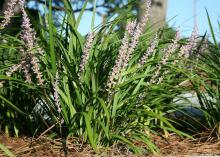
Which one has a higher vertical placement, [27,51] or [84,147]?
[27,51]

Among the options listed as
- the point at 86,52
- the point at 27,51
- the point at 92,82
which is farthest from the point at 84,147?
the point at 27,51

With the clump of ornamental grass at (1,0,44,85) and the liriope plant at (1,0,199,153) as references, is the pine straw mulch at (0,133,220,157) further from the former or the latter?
the clump of ornamental grass at (1,0,44,85)

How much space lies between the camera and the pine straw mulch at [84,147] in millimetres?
2915

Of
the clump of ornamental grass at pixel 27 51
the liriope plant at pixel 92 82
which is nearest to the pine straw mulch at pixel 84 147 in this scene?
the liriope plant at pixel 92 82

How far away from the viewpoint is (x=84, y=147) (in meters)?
2.98

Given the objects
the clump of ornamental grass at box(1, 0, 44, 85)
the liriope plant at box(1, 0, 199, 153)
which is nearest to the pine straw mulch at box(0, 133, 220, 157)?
the liriope plant at box(1, 0, 199, 153)

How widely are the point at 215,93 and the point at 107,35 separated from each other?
1180 millimetres

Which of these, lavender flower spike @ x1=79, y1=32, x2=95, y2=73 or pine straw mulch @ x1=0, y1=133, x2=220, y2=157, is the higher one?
lavender flower spike @ x1=79, y1=32, x2=95, y2=73

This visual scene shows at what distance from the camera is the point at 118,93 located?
311 cm

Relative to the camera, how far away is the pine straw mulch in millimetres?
2915

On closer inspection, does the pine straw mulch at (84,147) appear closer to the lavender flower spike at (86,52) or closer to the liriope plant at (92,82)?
the liriope plant at (92,82)

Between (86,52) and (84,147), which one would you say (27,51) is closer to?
(86,52)

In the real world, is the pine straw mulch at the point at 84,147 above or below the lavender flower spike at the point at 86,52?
below

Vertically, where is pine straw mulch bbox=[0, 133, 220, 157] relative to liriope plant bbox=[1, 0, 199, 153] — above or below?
below
